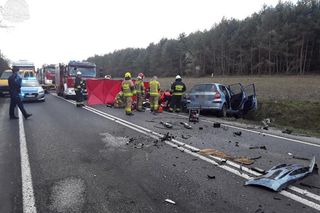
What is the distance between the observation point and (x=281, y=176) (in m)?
5.51

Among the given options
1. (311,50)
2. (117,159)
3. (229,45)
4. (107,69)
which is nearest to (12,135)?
(117,159)

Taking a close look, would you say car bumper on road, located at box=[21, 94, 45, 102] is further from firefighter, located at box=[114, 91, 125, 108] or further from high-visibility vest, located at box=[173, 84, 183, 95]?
high-visibility vest, located at box=[173, 84, 183, 95]

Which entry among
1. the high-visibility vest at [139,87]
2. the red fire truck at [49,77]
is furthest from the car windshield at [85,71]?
the red fire truck at [49,77]

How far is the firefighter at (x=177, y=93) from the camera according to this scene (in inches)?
681

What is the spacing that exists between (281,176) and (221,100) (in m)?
10.2

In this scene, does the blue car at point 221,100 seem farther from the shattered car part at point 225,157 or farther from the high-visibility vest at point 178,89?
the shattered car part at point 225,157

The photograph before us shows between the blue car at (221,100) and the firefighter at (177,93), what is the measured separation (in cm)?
99

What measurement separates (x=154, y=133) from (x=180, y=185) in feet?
15.6

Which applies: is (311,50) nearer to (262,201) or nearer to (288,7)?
(288,7)

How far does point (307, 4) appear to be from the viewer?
55.9 metres

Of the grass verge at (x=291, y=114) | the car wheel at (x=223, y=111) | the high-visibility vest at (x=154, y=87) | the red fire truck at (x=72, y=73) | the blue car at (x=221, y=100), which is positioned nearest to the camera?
the grass verge at (x=291, y=114)

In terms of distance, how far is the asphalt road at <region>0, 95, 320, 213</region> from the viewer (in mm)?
4568

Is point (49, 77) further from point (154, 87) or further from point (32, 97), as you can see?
point (154, 87)

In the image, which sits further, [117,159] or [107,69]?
[107,69]
